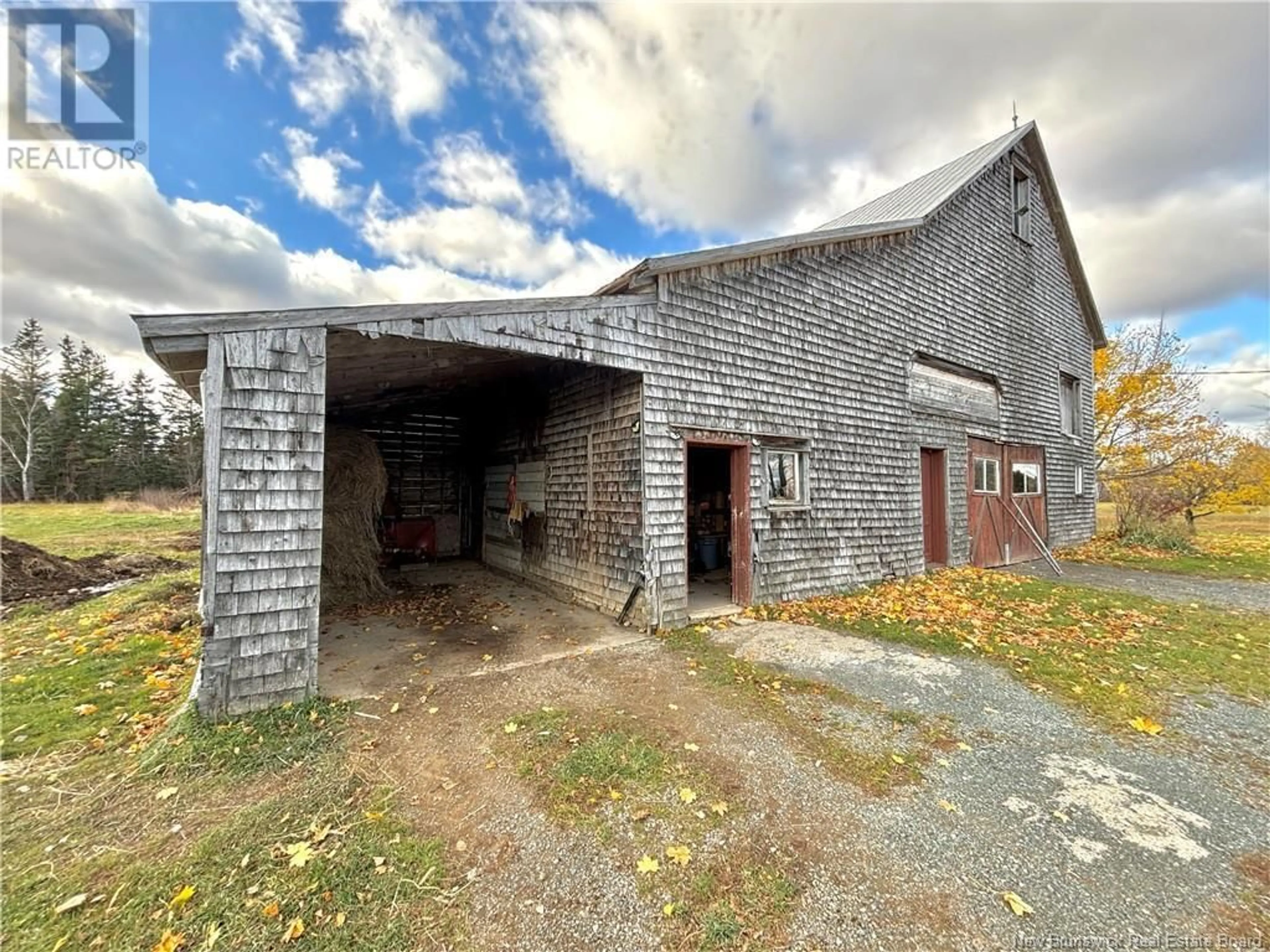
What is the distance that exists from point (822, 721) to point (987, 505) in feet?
29.9

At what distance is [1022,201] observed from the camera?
11.7 meters

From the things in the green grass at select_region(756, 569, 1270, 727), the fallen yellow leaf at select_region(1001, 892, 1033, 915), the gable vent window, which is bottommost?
the fallen yellow leaf at select_region(1001, 892, 1033, 915)

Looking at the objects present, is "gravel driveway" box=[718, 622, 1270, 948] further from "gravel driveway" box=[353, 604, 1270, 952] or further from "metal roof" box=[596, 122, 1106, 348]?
"metal roof" box=[596, 122, 1106, 348]

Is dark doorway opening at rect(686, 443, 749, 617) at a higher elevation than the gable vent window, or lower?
lower

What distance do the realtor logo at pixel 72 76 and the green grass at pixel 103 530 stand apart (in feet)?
31.5

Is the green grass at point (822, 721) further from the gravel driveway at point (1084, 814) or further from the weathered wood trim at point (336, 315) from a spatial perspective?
the weathered wood trim at point (336, 315)

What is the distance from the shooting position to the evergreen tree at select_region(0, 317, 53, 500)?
102 feet

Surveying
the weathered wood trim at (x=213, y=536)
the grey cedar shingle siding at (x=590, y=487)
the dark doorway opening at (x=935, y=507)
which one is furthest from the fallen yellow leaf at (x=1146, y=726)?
the weathered wood trim at (x=213, y=536)

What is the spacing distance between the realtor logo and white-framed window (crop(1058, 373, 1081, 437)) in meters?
18.3

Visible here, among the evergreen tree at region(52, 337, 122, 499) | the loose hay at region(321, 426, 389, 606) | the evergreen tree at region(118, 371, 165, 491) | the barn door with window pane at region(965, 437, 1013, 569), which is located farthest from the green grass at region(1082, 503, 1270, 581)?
the evergreen tree at region(52, 337, 122, 499)

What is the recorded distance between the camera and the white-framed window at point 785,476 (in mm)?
7184

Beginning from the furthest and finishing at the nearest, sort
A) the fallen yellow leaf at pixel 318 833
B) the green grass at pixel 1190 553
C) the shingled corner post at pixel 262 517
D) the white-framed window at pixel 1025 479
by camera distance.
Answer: the white-framed window at pixel 1025 479 → the green grass at pixel 1190 553 → the shingled corner post at pixel 262 517 → the fallen yellow leaf at pixel 318 833

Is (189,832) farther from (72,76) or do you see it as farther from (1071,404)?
(1071,404)

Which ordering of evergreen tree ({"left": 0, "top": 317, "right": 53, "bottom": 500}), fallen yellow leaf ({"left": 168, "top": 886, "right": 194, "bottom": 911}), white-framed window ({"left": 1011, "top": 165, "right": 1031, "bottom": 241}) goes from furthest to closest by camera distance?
evergreen tree ({"left": 0, "top": 317, "right": 53, "bottom": 500}), white-framed window ({"left": 1011, "top": 165, "right": 1031, "bottom": 241}), fallen yellow leaf ({"left": 168, "top": 886, "right": 194, "bottom": 911})
